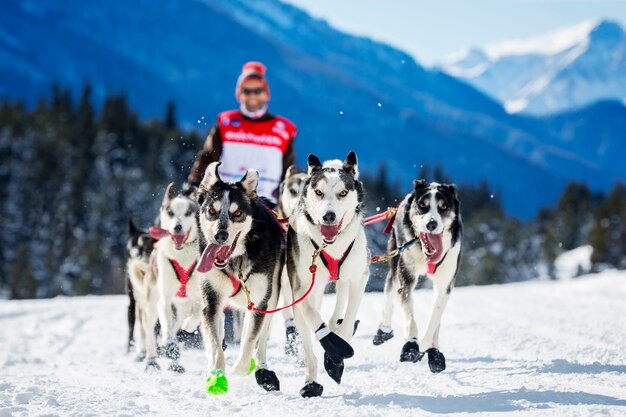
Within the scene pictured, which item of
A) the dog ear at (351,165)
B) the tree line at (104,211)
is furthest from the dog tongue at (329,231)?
the tree line at (104,211)

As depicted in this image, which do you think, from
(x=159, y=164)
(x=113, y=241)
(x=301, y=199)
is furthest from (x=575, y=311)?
(x=159, y=164)

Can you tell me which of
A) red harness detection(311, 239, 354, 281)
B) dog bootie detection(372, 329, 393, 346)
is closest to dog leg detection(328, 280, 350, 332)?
red harness detection(311, 239, 354, 281)

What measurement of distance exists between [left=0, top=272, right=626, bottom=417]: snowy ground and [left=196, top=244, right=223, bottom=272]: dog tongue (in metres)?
0.84

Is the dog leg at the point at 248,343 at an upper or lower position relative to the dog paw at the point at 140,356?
upper

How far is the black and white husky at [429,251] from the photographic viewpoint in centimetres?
521

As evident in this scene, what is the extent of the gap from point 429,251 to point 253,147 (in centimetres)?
261

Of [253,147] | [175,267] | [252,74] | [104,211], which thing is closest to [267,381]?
[175,267]

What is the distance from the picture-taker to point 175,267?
21.1ft

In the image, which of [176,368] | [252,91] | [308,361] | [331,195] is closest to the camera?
[331,195]

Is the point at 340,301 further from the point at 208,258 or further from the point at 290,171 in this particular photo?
the point at 290,171

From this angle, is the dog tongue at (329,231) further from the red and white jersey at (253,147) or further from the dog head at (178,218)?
the red and white jersey at (253,147)

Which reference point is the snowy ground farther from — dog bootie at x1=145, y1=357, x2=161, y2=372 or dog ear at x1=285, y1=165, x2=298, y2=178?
dog ear at x1=285, y1=165, x2=298, y2=178

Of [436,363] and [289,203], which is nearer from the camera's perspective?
[436,363]

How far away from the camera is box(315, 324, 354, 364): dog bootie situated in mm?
4234
